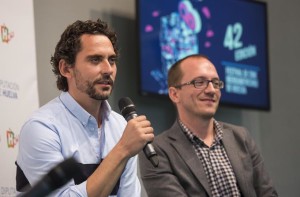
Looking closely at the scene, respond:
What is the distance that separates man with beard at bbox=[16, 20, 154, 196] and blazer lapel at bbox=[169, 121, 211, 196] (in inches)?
16.3

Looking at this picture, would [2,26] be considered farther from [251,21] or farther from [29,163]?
[251,21]

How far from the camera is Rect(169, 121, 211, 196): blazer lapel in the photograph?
9.34 feet

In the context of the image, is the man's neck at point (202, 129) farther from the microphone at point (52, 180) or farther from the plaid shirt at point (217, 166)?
the microphone at point (52, 180)

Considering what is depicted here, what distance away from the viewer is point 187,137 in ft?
9.87

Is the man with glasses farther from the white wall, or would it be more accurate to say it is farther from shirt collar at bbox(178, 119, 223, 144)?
the white wall

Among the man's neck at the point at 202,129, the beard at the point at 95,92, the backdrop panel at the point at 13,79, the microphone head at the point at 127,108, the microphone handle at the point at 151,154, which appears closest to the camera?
the microphone handle at the point at 151,154

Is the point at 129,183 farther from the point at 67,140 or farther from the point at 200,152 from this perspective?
the point at 200,152

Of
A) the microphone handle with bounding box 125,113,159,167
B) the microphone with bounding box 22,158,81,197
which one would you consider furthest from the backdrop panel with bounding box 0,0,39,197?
the microphone with bounding box 22,158,81,197

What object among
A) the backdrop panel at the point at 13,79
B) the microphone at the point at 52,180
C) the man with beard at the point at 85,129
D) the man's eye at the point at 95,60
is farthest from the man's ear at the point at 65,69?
the microphone at the point at 52,180

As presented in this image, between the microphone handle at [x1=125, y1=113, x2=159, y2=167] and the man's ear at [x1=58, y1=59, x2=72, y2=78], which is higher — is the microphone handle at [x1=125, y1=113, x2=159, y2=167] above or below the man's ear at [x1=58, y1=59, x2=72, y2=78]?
below

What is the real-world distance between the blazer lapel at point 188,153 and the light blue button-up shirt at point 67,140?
1.35ft

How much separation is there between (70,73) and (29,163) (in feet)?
1.49

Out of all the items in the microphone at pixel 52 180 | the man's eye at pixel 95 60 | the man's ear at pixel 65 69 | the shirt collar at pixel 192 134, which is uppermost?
the man's eye at pixel 95 60

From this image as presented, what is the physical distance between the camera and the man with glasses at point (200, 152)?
2859 millimetres
